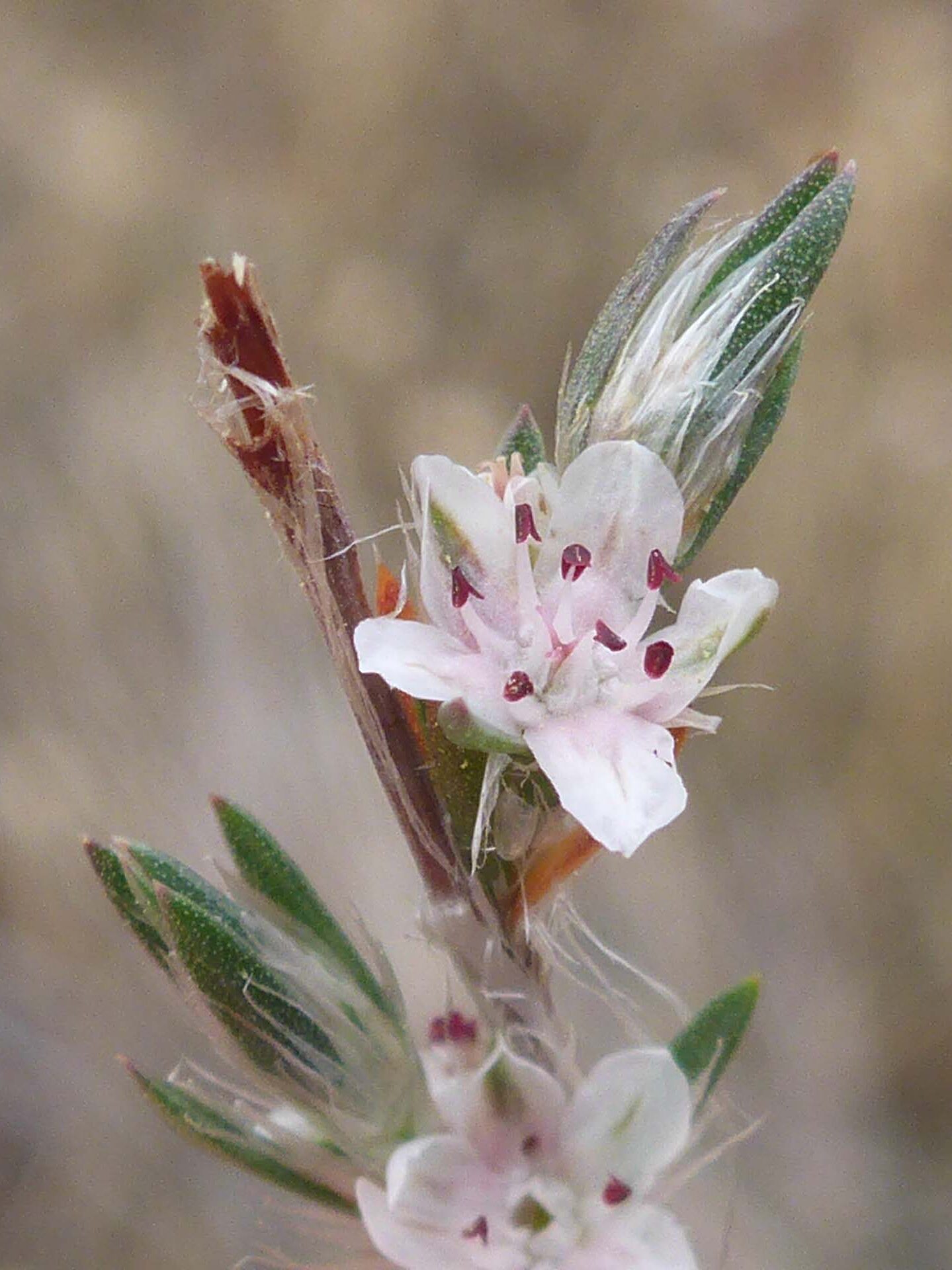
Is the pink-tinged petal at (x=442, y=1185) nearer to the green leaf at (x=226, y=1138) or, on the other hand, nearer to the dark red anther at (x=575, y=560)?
the green leaf at (x=226, y=1138)

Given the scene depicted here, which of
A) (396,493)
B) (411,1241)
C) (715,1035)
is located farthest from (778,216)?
(396,493)

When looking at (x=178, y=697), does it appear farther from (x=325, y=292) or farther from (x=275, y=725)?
(x=325, y=292)

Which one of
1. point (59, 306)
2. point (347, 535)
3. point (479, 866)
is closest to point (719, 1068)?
point (479, 866)

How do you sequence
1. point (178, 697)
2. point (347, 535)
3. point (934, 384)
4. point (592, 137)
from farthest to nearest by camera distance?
point (592, 137), point (934, 384), point (178, 697), point (347, 535)

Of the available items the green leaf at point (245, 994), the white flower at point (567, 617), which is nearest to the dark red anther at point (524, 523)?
the white flower at point (567, 617)

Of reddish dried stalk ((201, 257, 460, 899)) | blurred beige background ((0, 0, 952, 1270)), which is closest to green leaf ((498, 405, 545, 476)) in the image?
reddish dried stalk ((201, 257, 460, 899))
